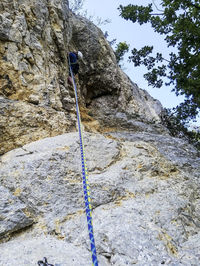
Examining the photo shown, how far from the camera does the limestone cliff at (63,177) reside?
223cm

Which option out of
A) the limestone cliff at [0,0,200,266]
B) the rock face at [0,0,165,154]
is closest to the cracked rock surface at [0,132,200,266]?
the limestone cliff at [0,0,200,266]

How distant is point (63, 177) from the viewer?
3.29 metres

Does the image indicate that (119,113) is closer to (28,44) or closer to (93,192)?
(28,44)

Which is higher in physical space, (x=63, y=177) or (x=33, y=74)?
(x=33, y=74)

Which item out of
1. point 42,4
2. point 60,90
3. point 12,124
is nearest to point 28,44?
point 60,90

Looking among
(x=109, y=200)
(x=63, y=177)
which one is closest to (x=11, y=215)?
(x=63, y=177)

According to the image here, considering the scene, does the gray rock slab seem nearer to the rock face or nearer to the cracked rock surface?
the cracked rock surface

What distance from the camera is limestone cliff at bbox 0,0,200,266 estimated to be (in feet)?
7.31

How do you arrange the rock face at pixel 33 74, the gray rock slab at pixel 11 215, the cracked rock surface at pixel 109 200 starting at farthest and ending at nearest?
the rock face at pixel 33 74 < the gray rock slab at pixel 11 215 < the cracked rock surface at pixel 109 200

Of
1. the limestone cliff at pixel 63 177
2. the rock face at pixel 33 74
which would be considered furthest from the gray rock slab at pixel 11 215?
the rock face at pixel 33 74

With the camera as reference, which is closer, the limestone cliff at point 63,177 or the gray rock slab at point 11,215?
the limestone cliff at point 63,177

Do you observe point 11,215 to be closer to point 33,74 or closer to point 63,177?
point 63,177

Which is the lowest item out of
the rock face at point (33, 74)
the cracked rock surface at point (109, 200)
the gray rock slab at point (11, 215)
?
the gray rock slab at point (11, 215)

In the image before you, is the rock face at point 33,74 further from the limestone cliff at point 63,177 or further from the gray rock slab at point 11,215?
the gray rock slab at point 11,215
